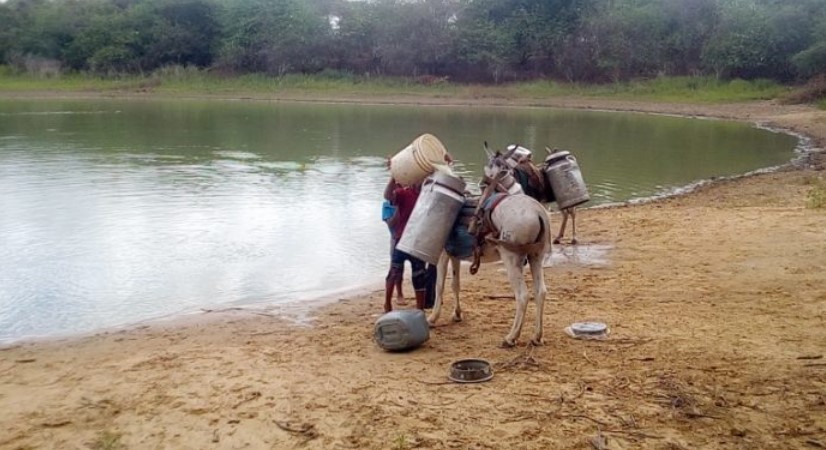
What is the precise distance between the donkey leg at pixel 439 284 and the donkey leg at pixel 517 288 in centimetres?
77

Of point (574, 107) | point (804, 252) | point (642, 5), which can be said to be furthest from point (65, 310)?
point (642, 5)

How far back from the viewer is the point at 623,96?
42906mm

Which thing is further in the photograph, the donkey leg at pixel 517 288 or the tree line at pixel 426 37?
the tree line at pixel 426 37

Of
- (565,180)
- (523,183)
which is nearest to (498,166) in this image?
(523,183)

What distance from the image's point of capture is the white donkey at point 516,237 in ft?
20.4

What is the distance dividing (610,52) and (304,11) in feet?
73.5

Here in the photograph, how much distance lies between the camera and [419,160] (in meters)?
7.02

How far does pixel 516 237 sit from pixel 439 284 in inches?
46.8

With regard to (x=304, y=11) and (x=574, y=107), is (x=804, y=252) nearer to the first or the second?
(x=574, y=107)

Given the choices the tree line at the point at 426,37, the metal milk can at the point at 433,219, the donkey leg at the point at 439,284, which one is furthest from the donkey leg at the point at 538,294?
the tree line at the point at 426,37

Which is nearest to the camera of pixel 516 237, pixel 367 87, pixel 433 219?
pixel 516 237

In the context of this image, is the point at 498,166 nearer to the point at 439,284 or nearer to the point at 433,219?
the point at 433,219

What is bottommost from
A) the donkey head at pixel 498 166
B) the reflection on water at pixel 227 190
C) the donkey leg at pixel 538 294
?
the reflection on water at pixel 227 190

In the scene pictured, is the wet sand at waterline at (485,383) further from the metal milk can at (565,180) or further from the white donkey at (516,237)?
the metal milk can at (565,180)
